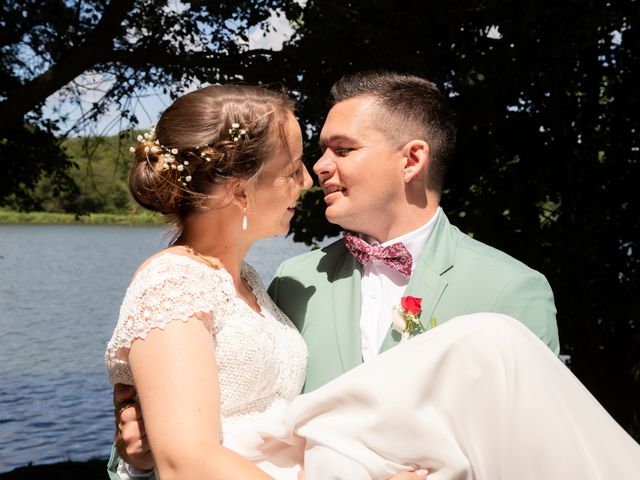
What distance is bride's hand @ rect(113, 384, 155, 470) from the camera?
8.61 ft

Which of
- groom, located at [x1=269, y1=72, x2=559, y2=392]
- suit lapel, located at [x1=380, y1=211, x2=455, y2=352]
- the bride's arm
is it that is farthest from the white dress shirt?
the bride's arm

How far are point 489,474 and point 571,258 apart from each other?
603 centimetres

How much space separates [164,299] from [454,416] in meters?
0.87

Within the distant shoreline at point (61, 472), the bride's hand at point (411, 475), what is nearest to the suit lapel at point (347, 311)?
the bride's hand at point (411, 475)

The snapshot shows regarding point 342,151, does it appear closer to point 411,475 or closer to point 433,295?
point 433,295

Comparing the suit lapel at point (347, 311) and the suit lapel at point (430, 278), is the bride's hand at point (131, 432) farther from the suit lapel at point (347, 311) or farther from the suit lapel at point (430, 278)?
the suit lapel at point (430, 278)

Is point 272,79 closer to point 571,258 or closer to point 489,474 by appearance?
point 571,258

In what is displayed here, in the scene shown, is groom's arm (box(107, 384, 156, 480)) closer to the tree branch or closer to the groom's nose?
the groom's nose

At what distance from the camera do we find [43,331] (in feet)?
72.4

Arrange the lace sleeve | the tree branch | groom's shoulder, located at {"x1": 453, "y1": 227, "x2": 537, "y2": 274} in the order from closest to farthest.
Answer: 1. the lace sleeve
2. groom's shoulder, located at {"x1": 453, "y1": 227, "x2": 537, "y2": 274}
3. the tree branch

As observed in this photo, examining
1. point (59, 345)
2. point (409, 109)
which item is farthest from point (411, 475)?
point (59, 345)

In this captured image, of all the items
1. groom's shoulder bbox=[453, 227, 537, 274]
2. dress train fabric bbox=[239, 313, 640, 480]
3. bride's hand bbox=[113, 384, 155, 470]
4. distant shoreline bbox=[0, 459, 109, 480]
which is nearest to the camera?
dress train fabric bbox=[239, 313, 640, 480]

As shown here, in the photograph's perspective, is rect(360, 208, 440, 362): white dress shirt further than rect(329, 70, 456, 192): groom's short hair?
No

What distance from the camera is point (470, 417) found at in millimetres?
2076
